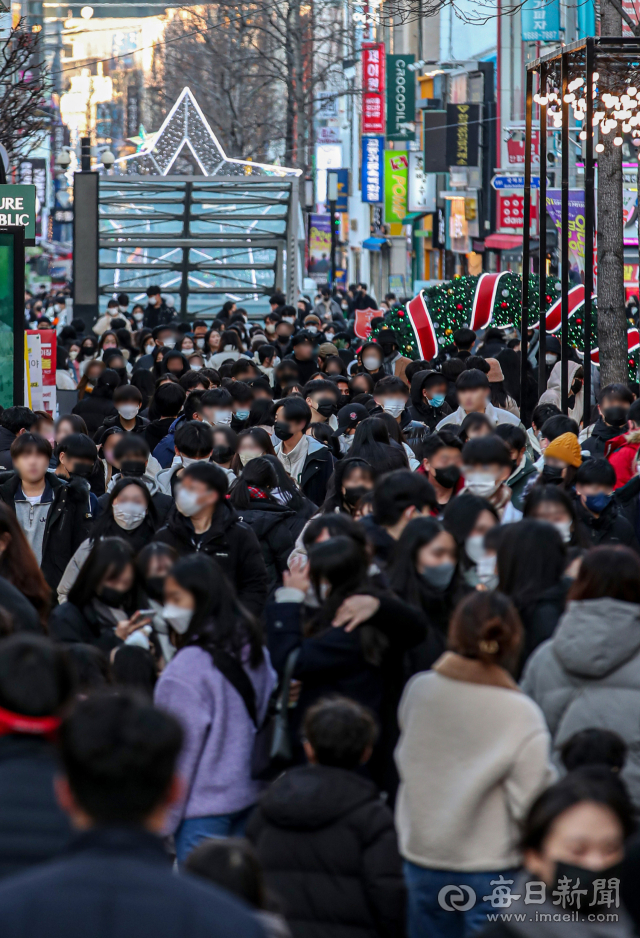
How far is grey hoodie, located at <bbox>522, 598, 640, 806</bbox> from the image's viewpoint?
408 cm

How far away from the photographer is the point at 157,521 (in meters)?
6.50

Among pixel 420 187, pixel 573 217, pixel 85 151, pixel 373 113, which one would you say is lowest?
pixel 573 217

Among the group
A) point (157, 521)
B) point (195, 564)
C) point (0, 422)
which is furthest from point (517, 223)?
point (195, 564)

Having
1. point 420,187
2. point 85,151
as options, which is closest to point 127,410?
point 85,151

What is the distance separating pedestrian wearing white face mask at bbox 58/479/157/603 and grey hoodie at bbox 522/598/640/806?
8.59ft

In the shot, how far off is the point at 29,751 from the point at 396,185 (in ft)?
161

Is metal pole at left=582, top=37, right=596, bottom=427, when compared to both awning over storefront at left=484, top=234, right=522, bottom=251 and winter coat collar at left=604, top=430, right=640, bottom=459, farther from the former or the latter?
awning over storefront at left=484, top=234, right=522, bottom=251

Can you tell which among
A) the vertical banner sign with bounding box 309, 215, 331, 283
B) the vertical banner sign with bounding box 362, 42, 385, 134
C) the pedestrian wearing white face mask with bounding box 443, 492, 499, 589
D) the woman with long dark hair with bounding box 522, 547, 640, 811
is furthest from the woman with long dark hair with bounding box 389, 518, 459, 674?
the vertical banner sign with bounding box 309, 215, 331, 283

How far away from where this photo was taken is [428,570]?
4902 mm

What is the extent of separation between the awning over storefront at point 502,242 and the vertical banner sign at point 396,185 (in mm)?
12640

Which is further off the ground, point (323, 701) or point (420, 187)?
point (420, 187)

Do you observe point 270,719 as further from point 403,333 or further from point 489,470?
point 403,333

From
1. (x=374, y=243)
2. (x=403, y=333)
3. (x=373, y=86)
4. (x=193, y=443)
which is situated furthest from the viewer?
(x=374, y=243)

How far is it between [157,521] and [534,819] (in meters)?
3.77
